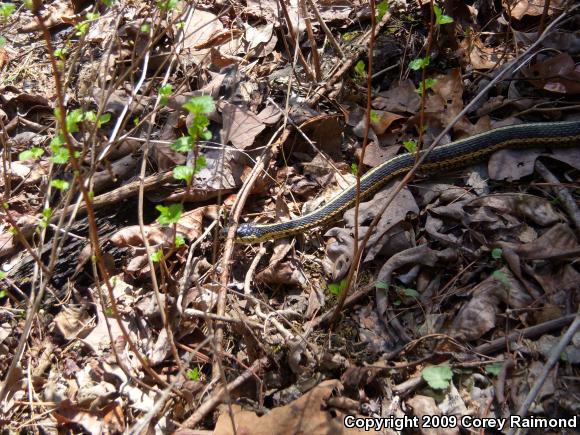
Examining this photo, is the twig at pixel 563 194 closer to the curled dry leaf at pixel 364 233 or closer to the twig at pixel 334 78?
the curled dry leaf at pixel 364 233

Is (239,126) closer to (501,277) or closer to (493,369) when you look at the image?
(501,277)

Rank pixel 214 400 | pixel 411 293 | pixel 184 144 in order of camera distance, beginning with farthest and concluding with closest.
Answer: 1. pixel 411 293
2. pixel 214 400
3. pixel 184 144

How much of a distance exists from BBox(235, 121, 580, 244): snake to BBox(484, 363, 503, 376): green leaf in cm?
197

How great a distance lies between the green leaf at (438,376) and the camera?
10.3 ft

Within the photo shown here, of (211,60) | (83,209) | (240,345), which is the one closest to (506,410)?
(240,345)

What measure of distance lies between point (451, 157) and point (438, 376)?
90.2 inches

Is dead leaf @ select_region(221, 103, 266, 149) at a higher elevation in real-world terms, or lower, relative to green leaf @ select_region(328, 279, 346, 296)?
higher

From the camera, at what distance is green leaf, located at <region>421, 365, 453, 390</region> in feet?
10.3

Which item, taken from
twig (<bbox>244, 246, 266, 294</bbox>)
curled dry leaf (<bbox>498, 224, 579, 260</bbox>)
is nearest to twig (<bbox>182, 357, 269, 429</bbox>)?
twig (<bbox>244, 246, 266, 294</bbox>)

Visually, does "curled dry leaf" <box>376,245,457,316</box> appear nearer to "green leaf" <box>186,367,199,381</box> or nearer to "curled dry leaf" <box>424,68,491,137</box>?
"green leaf" <box>186,367,199,381</box>

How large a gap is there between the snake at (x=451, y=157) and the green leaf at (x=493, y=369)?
77.5 inches

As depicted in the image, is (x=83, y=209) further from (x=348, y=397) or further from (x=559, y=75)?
(x=559, y=75)

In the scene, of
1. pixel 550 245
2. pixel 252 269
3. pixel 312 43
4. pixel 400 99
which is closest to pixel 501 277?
pixel 550 245

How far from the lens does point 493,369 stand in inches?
125
